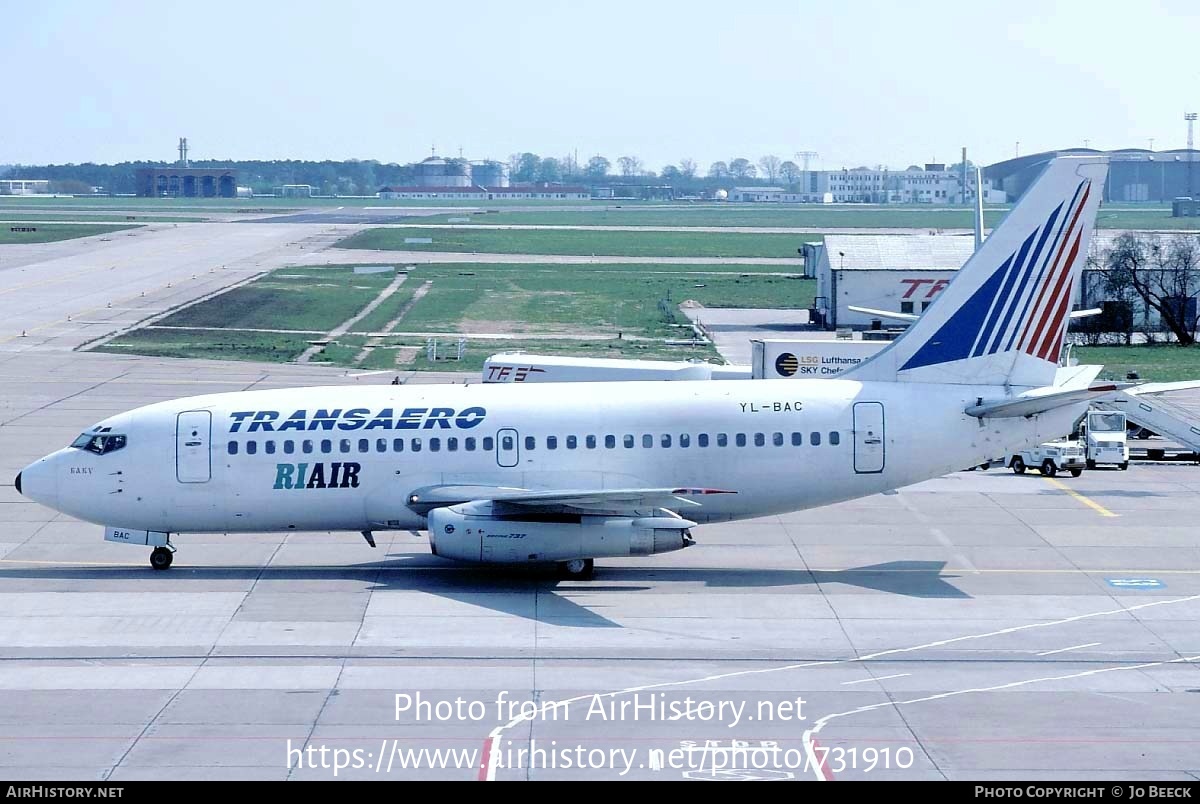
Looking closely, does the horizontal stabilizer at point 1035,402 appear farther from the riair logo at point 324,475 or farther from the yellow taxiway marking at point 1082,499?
the riair logo at point 324,475

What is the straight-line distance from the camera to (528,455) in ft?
106

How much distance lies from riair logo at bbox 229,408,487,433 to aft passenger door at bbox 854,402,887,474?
8149mm

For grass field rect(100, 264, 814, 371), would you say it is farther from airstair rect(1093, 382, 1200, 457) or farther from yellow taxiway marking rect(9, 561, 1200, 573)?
yellow taxiway marking rect(9, 561, 1200, 573)

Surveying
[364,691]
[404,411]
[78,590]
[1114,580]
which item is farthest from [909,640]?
[78,590]

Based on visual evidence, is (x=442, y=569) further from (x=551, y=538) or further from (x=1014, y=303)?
(x=1014, y=303)

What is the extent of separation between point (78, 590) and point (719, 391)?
1417 cm

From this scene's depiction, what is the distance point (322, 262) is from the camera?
137125mm

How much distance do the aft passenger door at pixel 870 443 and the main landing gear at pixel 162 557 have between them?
49.7 ft

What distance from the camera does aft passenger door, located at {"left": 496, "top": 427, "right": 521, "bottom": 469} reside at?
106ft

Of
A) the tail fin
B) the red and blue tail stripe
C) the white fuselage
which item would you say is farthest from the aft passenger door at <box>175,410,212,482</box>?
the red and blue tail stripe

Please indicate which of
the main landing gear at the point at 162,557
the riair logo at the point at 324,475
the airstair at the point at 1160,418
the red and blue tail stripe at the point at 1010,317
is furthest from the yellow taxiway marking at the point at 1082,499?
the main landing gear at the point at 162,557

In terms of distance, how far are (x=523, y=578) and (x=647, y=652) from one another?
661 cm

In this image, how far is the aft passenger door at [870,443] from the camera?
3216 cm
